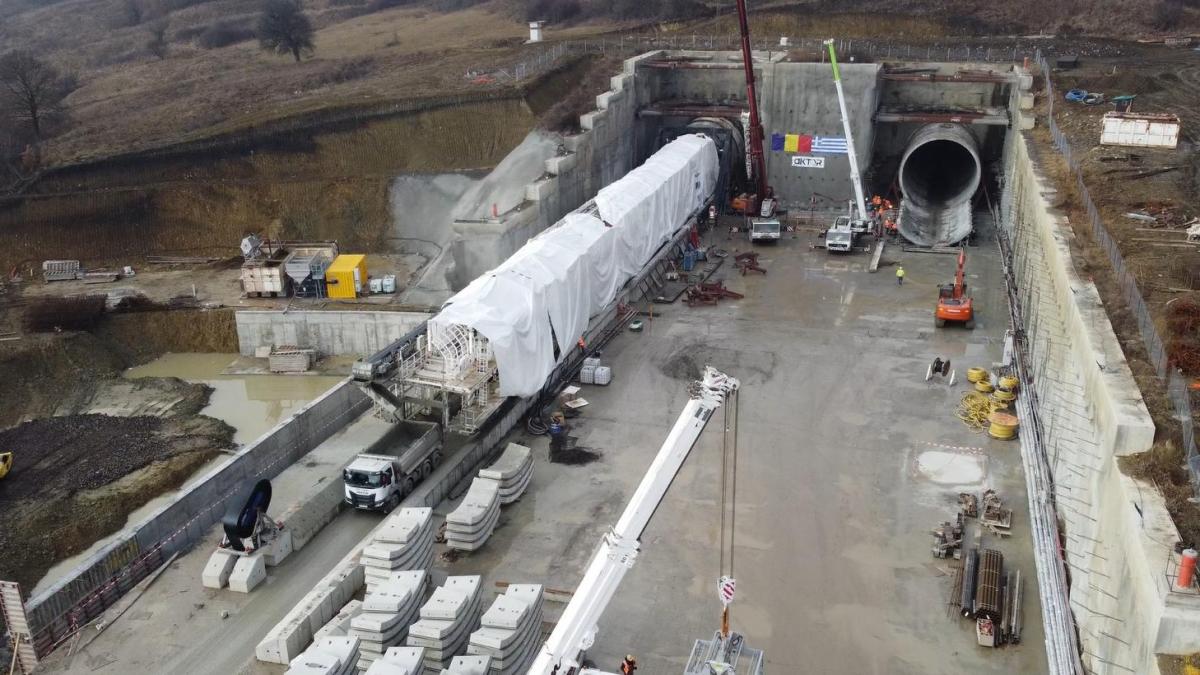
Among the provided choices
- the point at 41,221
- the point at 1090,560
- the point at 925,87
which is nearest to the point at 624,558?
the point at 1090,560

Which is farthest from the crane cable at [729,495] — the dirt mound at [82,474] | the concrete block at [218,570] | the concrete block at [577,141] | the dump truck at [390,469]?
the concrete block at [577,141]

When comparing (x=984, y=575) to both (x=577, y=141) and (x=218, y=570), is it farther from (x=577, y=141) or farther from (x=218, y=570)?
(x=577, y=141)

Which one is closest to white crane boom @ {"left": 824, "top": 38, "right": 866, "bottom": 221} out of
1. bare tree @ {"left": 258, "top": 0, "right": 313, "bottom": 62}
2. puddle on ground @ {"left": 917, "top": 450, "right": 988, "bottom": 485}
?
puddle on ground @ {"left": 917, "top": 450, "right": 988, "bottom": 485}

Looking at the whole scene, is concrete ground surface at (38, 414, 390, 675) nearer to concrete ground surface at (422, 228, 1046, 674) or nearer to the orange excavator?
concrete ground surface at (422, 228, 1046, 674)

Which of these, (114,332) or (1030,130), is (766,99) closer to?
(1030,130)

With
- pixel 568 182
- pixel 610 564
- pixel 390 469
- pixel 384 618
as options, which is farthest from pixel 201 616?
pixel 568 182

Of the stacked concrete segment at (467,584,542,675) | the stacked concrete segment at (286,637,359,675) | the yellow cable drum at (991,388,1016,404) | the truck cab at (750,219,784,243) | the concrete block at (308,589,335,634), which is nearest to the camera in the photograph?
the stacked concrete segment at (286,637,359,675)
